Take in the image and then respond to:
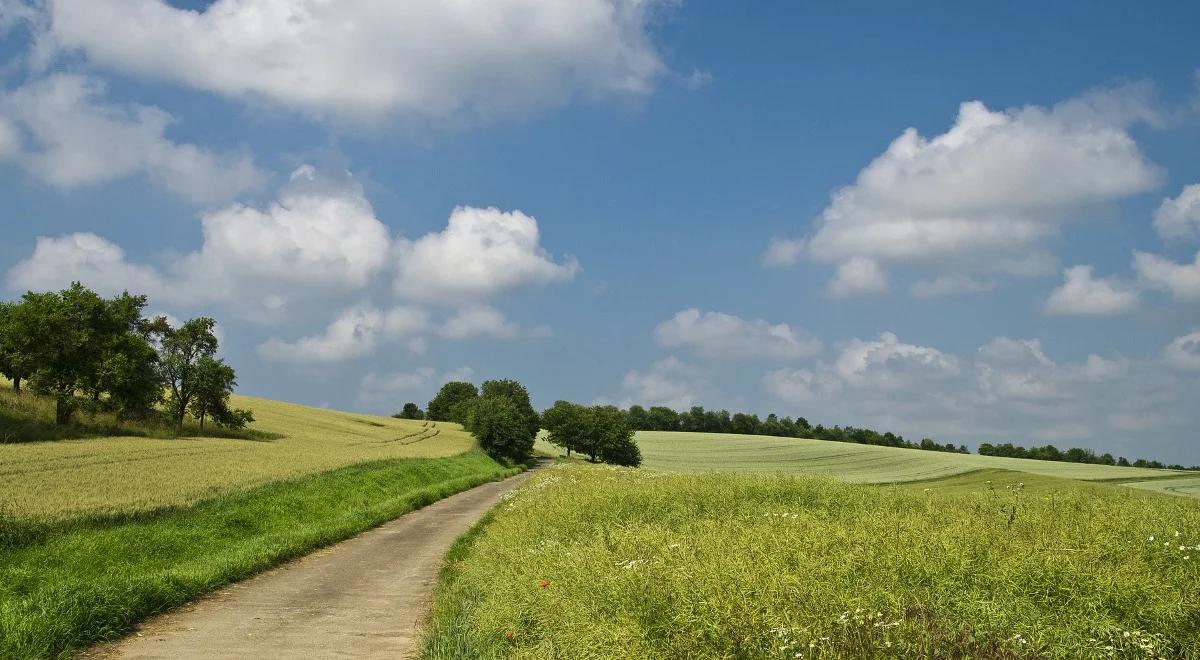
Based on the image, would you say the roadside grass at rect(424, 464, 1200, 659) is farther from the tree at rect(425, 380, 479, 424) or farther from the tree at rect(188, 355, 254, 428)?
the tree at rect(425, 380, 479, 424)

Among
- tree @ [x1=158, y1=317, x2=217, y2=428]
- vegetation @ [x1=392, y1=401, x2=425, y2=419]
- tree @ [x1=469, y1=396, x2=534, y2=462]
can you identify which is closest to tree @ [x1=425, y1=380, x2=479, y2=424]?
vegetation @ [x1=392, y1=401, x2=425, y2=419]

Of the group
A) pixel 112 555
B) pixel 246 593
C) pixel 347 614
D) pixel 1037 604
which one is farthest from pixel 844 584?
pixel 112 555

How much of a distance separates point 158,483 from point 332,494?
6065 mm

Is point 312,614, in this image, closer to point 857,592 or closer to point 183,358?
point 857,592

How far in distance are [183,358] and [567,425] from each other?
56.8 m

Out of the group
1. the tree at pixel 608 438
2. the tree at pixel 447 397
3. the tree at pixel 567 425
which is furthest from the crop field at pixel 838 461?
the tree at pixel 447 397

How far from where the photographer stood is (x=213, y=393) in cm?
6612

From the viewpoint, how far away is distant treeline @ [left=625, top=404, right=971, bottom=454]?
447ft

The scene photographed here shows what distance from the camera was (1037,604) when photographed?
657 cm

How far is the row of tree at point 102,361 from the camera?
4888cm

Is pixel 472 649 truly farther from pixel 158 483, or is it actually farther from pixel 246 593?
pixel 158 483

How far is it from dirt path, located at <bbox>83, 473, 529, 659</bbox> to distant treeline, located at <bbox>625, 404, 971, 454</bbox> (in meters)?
117

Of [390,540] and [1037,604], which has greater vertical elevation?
[1037,604]

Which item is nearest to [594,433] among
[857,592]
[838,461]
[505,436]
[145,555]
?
[505,436]
